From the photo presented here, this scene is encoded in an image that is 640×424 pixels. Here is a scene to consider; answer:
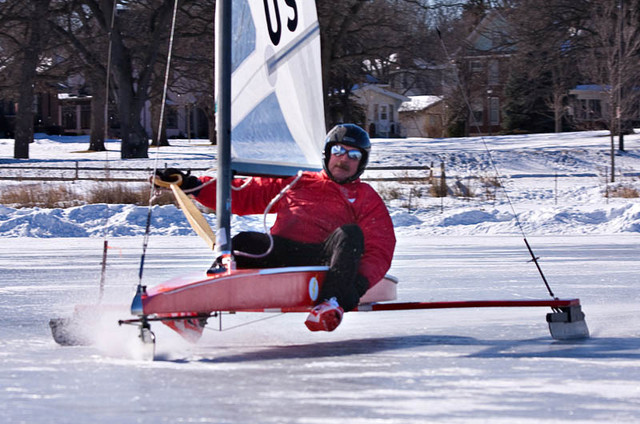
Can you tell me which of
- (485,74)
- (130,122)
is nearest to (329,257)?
(130,122)

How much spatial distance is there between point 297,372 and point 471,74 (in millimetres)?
43353

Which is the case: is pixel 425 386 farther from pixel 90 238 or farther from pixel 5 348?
pixel 90 238

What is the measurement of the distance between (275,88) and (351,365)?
6.83ft

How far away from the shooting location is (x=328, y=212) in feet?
17.8

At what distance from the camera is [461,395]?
3.77 metres

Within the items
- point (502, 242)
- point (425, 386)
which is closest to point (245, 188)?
point (425, 386)

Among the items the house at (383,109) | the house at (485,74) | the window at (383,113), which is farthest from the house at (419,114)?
the house at (485,74)

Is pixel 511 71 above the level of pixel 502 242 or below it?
above

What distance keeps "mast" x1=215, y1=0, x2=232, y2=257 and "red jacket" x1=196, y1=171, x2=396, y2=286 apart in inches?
9.8

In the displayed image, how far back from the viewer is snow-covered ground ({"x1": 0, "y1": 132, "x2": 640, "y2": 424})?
11.7 feet

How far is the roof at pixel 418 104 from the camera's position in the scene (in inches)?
2312

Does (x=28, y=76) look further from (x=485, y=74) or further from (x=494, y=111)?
(x=494, y=111)

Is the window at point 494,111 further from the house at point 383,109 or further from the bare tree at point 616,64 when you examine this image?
the bare tree at point 616,64

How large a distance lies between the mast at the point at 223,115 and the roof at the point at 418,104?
52576mm
